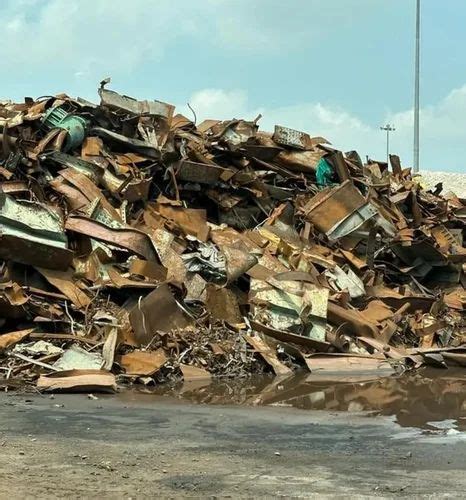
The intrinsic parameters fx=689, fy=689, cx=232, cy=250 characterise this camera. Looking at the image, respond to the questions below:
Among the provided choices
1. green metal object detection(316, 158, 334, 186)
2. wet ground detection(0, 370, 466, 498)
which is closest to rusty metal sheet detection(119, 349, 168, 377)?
wet ground detection(0, 370, 466, 498)

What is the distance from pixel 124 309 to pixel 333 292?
3.16 metres

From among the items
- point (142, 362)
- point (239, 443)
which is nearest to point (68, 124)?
point (142, 362)

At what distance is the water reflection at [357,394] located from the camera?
6.17 meters

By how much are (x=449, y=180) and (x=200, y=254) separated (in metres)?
22.6

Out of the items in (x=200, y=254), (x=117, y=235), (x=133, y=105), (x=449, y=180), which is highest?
(x=449, y=180)

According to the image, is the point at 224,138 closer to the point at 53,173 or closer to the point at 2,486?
the point at 53,173

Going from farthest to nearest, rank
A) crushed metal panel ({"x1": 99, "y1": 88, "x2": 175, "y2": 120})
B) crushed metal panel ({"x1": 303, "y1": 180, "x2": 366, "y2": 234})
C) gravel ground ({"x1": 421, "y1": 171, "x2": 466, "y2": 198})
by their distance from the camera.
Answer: gravel ground ({"x1": 421, "y1": 171, "x2": 466, "y2": 198}) < crushed metal panel ({"x1": 303, "y1": 180, "x2": 366, "y2": 234}) < crushed metal panel ({"x1": 99, "y1": 88, "x2": 175, "y2": 120})

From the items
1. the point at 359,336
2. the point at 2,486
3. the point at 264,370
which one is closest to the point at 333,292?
the point at 359,336

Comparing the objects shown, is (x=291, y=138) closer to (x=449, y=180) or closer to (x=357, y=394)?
(x=357, y=394)

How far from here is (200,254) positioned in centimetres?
908

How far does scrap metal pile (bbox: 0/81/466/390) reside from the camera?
24.7 feet

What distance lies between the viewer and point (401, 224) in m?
12.5

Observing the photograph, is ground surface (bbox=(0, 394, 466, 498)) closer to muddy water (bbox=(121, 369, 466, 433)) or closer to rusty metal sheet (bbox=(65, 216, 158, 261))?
muddy water (bbox=(121, 369, 466, 433))

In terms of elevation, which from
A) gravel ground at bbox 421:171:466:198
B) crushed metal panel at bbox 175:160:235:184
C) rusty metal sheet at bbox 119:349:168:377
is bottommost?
rusty metal sheet at bbox 119:349:168:377
